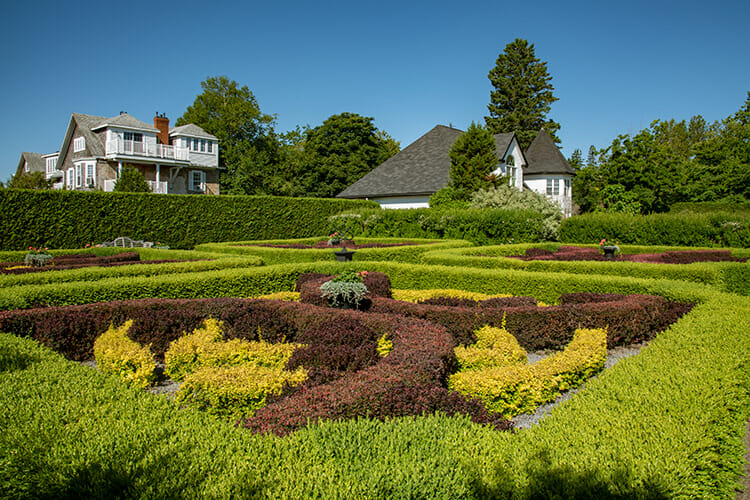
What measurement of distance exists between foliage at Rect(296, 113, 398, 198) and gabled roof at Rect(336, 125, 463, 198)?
33.9 feet

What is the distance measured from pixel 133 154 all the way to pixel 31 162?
27.5 metres

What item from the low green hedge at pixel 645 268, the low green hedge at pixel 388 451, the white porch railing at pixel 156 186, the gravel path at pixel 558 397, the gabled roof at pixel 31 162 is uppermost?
the gabled roof at pixel 31 162

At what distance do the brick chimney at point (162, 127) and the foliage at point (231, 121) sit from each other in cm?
976

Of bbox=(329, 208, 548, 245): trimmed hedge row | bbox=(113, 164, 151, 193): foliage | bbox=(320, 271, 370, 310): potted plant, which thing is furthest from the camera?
bbox=(113, 164, 151, 193): foliage

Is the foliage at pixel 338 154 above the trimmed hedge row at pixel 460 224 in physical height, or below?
above

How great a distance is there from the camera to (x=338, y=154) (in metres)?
46.5

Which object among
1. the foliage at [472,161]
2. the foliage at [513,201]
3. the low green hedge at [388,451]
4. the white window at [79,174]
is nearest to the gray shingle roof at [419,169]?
the foliage at [472,161]

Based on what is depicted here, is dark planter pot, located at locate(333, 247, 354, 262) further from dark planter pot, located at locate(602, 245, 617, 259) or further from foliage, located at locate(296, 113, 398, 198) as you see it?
foliage, located at locate(296, 113, 398, 198)

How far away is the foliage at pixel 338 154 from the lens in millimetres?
45250

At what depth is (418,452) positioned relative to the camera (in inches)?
107

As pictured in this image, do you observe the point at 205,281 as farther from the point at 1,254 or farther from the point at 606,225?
the point at 606,225

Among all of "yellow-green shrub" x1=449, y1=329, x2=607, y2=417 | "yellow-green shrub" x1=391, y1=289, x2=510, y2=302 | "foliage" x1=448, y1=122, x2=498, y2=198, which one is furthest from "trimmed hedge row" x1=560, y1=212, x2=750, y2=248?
"yellow-green shrub" x1=449, y1=329, x2=607, y2=417

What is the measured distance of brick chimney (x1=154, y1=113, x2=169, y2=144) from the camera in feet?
123

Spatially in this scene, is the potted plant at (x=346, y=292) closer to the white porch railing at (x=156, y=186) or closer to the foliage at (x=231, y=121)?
the white porch railing at (x=156, y=186)
